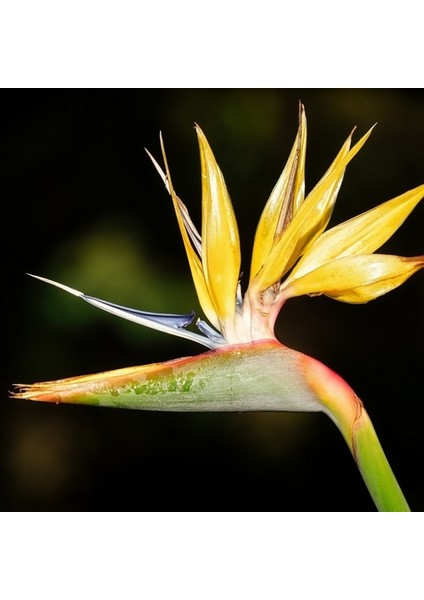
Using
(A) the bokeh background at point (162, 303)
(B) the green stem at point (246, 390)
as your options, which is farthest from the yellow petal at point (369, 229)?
(A) the bokeh background at point (162, 303)

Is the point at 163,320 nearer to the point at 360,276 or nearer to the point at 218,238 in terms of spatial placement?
the point at 218,238

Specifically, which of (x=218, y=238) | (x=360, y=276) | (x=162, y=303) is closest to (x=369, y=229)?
(x=360, y=276)

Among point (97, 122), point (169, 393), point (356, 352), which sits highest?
point (97, 122)

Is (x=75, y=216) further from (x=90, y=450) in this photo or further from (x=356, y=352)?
(x=356, y=352)

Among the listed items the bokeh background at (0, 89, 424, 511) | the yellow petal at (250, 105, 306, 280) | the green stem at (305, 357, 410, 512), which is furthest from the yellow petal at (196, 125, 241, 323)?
the bokeh background at (0, 89, 424, 511)

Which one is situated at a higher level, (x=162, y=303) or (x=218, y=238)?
(x=218, y=238)

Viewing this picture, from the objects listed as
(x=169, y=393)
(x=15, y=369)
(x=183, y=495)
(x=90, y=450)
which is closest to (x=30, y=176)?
(x=15, y=369)

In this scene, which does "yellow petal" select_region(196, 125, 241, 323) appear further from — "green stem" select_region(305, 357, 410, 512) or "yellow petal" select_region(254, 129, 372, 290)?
"green stem" select_region(305, 357, 410, 512)
